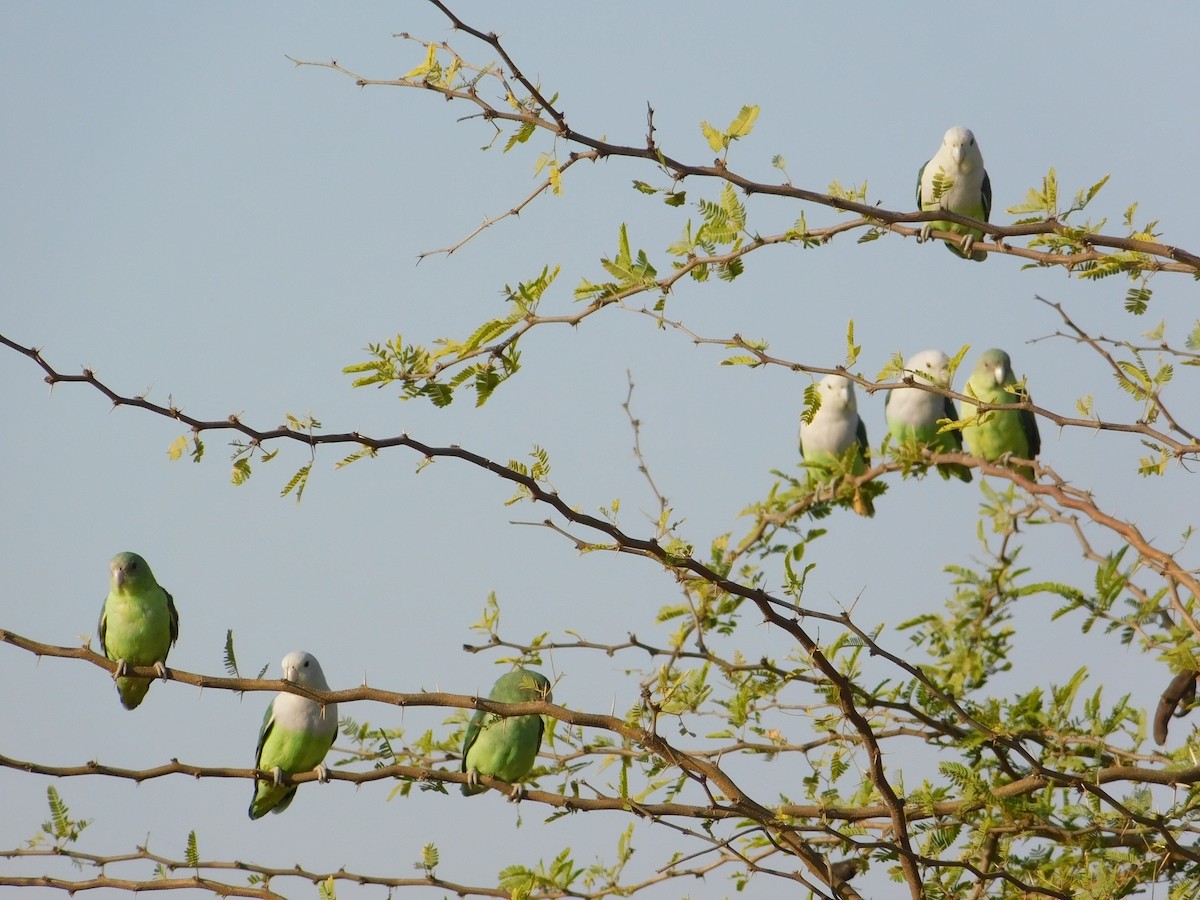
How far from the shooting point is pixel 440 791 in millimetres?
3906

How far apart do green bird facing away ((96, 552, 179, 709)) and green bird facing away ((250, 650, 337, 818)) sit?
1.74ft

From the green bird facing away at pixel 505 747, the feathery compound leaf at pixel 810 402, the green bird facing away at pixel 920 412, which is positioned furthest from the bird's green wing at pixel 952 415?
the feathery compound leaf at pixel 810 402

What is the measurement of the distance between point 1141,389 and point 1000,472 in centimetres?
47

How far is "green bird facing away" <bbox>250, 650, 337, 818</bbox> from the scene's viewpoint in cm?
520

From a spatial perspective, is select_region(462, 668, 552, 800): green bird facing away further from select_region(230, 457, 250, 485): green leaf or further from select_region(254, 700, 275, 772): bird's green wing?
select_region(230, 457, 250, 485): green leaf

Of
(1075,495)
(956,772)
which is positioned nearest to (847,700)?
(956,772)

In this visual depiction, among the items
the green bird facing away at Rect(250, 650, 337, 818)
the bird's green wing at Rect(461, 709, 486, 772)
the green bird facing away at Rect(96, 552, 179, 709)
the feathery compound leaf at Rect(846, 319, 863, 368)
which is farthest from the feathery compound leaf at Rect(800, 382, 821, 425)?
the green bird facing away at Rect(96, 552, 179, 709)

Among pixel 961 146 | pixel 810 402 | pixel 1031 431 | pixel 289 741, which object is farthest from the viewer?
pixel 1031 431

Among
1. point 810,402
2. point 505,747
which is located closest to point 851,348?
point 810,402

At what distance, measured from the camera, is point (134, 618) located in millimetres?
5309

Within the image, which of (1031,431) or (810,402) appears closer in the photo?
(810,402)

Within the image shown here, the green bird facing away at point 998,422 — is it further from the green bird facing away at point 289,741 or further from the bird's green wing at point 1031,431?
the green bird facing away at point 289,741

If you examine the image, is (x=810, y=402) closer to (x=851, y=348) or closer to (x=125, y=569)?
(x=851, y=348)

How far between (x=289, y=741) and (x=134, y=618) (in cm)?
83
